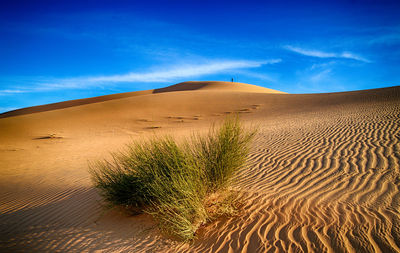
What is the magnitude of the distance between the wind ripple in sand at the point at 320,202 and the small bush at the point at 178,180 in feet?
1.66

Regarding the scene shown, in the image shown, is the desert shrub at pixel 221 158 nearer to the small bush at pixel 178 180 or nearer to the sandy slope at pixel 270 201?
the small bush at pixel 178 180

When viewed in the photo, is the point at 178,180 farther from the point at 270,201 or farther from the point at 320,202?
the point at 320,202

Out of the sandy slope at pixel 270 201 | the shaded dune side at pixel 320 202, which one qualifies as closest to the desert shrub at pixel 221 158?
the sandy slope at pixel 270 201

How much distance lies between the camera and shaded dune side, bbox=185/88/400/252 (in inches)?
127

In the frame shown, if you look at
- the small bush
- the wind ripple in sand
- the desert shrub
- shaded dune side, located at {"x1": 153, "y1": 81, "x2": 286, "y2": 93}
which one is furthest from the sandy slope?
shaded dune side, located at {"x1": 153, "y1": 81, "x2": 286, "y2": 93}

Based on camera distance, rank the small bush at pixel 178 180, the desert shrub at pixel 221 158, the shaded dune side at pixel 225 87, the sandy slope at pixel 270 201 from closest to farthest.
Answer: the sandy slope at pixel 270 201 < the small bush at pixel 178 180 < the desert shrub at pixel 221 158 < the shaded dune side at pixel 225 87

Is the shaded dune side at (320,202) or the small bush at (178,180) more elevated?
the small bush at (178,180)

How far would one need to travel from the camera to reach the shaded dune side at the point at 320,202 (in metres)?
3.21

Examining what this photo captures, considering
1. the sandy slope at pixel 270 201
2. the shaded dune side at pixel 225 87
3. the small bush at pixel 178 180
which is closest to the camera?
the sandy slope at pixel 270 201

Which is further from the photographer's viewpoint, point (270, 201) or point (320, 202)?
point (270, 201)

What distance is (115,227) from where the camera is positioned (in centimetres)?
434

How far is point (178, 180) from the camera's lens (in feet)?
12.8

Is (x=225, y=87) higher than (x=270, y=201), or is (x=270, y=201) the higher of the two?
(x=225, y=87)

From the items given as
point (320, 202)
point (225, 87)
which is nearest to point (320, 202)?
point (320, 202)
